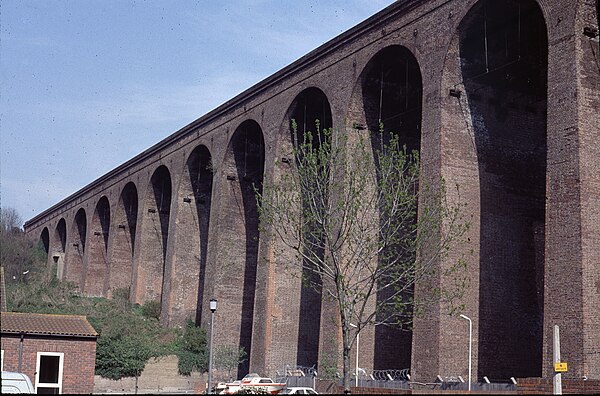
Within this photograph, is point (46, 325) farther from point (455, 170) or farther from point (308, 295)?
point (308, 295)

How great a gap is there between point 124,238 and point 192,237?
431 inches

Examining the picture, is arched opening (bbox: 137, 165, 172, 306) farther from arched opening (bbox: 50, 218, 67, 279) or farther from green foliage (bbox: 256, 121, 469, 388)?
green foliage (bbox: 256, 121, 469, 388)

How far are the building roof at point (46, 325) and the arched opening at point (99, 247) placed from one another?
35328 mm

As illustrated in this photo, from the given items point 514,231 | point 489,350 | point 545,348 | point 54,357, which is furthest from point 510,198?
point 54,357

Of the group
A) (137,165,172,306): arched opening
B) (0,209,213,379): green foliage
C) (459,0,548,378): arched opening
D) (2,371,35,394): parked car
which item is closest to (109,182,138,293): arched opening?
(0,209,213,379): green foliage

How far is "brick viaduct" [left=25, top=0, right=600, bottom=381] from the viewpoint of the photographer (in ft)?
59.6

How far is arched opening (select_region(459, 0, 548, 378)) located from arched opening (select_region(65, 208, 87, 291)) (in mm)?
42079

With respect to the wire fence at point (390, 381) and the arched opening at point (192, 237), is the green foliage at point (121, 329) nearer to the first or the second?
the arched opening at point (192, 237)

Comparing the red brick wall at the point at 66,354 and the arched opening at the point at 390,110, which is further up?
the arched opening at the point at 390,110

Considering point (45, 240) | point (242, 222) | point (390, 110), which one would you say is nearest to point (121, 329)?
point (242, 222)

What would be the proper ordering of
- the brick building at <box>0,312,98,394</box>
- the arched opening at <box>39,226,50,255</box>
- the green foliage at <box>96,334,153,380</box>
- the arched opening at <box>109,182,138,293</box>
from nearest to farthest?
the brick building at <box>0,312,98,394</box>
the green foliage at <box>96,334,153,380</box>
the arched opening at <box>109,182,138,293</box>
the arched opening at <box>39,226,50,255</box>

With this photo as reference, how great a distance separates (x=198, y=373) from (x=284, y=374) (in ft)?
20.7

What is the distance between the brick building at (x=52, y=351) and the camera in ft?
61.6

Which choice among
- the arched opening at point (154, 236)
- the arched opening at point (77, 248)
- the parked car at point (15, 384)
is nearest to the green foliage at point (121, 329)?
the arched opening at point (154, 236)
